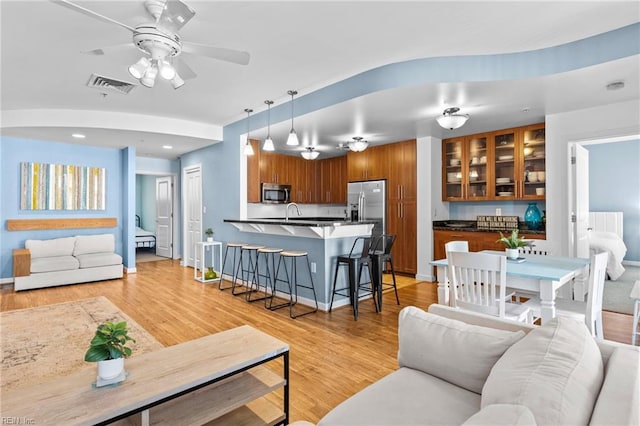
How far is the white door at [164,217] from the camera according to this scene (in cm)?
830

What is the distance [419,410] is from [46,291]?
240 inches

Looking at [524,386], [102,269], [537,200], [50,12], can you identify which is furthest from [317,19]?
[102,269]

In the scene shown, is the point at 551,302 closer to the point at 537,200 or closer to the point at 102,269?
the point at 537,200

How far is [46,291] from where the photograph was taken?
5.14 metres

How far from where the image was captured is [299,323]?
3.59 meters

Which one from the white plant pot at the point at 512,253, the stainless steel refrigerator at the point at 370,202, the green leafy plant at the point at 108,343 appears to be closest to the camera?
the green leafy plant at the point at 108,343

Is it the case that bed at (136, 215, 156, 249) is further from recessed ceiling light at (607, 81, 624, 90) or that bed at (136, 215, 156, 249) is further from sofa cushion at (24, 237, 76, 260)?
recessed ceiling light at (607, 81, 624, 90)

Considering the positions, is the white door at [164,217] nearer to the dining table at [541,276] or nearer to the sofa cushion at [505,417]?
the dining table at [541,276]

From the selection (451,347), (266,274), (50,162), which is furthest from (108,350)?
(50,162)

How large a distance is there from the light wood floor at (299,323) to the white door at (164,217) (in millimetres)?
2512

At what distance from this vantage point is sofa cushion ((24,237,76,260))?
544cm

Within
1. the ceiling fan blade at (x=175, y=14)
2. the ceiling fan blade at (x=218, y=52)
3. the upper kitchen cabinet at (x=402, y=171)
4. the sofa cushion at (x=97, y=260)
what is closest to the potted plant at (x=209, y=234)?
the sofa cushion at (x=97, y=260)

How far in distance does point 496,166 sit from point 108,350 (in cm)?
546

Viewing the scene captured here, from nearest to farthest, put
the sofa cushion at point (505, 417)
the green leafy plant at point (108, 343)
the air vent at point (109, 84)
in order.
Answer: the sofa cushion at point (505, 417) < the green leafy plant at point (108, 343) < the air vent at point (109, 84)
